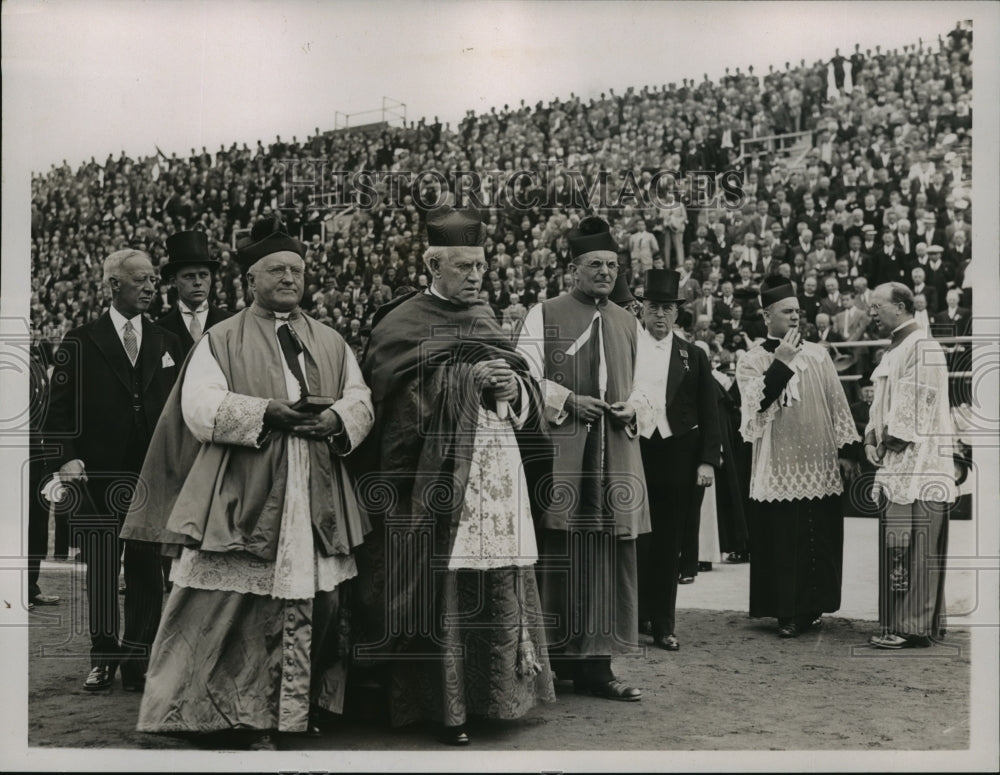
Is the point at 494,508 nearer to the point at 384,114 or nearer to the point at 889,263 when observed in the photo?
the point at 384,114

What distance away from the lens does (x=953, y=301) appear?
6.00m

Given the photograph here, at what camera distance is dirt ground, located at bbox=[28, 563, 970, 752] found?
482 centimetres

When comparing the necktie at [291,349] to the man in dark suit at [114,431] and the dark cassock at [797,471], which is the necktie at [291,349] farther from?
the dark cassock at [797,471]

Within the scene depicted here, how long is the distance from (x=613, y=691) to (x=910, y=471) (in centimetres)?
215

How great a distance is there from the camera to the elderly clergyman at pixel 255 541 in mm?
4465

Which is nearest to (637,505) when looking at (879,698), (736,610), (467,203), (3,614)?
(879,698)

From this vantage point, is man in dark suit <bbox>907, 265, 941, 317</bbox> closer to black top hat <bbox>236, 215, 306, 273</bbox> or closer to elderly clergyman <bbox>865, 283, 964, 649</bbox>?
elderly clergyman <bbox>865, 283, 964, 649</bbox>

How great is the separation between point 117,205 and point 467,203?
2313 millimetres

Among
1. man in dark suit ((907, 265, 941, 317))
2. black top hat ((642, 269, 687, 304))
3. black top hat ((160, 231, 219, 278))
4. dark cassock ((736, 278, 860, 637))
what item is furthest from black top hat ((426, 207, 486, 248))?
man in dark suit ((907, 265, 941, 317))

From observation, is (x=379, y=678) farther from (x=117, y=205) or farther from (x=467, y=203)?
(x=117, y=205)

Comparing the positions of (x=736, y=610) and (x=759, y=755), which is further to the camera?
(x=736, y=610)

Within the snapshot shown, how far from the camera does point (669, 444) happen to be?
6.47 meters

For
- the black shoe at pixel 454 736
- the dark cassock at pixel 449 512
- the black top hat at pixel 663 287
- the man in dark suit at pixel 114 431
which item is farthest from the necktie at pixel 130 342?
the black top hat at pixel 663 287

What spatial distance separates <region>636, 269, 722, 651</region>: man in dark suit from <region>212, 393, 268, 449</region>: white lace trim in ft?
8.28
